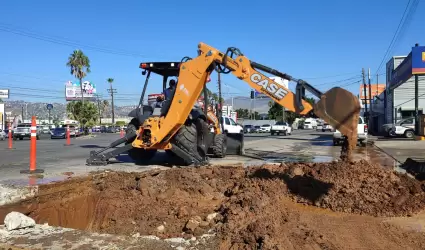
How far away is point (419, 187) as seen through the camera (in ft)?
23.9

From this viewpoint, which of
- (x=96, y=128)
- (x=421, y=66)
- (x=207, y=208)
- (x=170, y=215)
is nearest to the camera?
(x=170, y=215)

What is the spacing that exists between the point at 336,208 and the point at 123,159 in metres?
9.53

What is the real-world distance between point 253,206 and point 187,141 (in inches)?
248

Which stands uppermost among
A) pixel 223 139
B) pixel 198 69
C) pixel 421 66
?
pixel 421 66

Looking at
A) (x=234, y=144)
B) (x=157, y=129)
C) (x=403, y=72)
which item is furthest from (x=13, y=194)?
(x=403, y=72)

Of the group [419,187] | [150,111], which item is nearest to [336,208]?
[419,187]

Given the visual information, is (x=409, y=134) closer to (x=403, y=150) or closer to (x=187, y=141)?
(x=403, y=150)

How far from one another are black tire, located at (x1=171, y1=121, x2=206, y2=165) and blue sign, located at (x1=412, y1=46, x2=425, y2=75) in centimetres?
2083

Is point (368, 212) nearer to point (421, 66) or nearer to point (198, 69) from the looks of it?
point (198, 69)

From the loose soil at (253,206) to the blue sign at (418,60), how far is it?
2208 centimetres

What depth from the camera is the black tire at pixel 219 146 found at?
14.6m

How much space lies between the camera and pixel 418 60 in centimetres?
2731

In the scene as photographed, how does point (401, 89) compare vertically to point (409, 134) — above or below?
above

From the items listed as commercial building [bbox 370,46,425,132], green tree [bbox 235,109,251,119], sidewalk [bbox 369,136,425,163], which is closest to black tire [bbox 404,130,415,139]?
commercial building [bbox 370,46,425,132]
